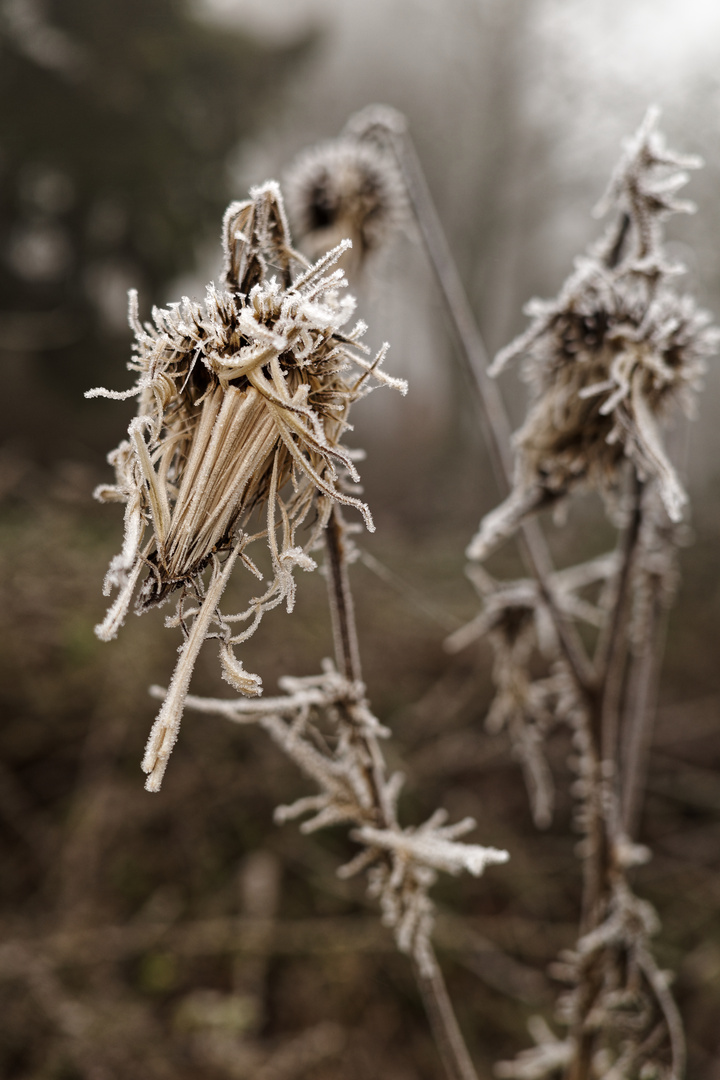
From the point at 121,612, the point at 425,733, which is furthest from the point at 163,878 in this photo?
the point at 121,612

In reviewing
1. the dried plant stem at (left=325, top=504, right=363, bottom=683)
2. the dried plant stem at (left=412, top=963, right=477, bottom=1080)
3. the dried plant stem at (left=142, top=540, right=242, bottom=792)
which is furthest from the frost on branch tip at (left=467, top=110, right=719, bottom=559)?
the dried plant stem at (left=412, top=963, right=477, bottom=1080)

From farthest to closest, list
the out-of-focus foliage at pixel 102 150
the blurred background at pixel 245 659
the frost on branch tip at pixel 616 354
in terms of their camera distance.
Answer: the out-of-focus foliage at pixel 102 150, the blurred background at pixel 245 659, the frost on branch tip at pixel 616 354

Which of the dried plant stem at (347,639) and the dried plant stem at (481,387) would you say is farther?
the dried plant stem at (481,387)

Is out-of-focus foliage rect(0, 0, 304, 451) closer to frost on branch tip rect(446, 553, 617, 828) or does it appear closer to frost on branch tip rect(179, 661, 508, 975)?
frost on branch tip rect(446, 553, 617, 828)

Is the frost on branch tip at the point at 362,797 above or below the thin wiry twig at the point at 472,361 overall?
below

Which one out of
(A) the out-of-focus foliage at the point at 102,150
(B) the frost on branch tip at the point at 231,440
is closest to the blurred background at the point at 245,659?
(A) the out-of-focus foliage at the point at 102,150

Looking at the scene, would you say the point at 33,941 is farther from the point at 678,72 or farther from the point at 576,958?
the point at 678,72

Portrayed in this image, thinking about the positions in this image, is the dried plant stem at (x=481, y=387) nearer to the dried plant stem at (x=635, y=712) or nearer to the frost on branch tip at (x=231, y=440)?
the dried plant stem at (x=635, y=712)
